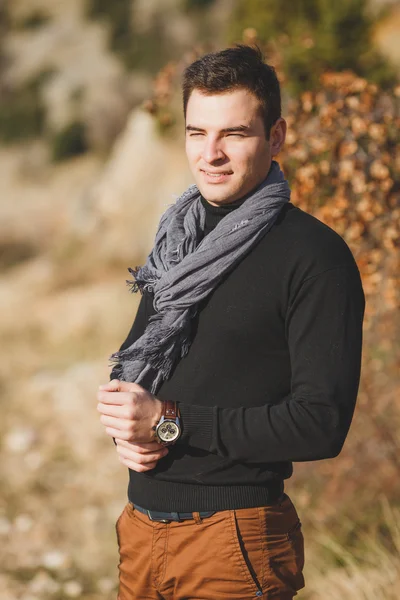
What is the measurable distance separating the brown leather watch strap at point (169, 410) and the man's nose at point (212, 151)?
1.96 ft

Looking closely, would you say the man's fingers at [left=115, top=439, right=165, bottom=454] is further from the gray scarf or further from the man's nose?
the man's nose

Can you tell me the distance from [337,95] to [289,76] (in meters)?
1.99

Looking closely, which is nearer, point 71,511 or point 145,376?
point 145,376

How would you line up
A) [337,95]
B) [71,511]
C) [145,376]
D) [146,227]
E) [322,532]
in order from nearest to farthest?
[145,376] → [337,95] → [322,532] → [71,511] → [146,227]

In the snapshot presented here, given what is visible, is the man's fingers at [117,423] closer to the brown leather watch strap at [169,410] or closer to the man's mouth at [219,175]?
the brown leather watch strap at [169,410]

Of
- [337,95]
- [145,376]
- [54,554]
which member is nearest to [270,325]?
[145,376]

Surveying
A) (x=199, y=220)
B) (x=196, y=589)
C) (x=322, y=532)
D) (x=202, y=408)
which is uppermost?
(x=199, y=220)

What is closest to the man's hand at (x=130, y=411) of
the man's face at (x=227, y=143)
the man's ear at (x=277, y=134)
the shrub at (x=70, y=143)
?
the man's face at (x=227, y=143)

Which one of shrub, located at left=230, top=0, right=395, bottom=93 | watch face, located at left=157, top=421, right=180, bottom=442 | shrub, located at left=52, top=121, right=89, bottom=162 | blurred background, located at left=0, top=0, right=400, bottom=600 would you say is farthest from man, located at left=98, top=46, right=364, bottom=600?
shrub, located at left=52, top=121, right=89, bottom=162

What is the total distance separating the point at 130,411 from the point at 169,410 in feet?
0.33

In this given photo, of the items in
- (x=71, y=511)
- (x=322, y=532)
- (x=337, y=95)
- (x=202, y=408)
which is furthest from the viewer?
(x=71, y=511)

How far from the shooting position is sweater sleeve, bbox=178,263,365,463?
67.5 inches

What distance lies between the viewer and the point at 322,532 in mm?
4152

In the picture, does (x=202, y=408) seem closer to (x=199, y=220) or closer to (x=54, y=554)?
(x=199, y=220)
